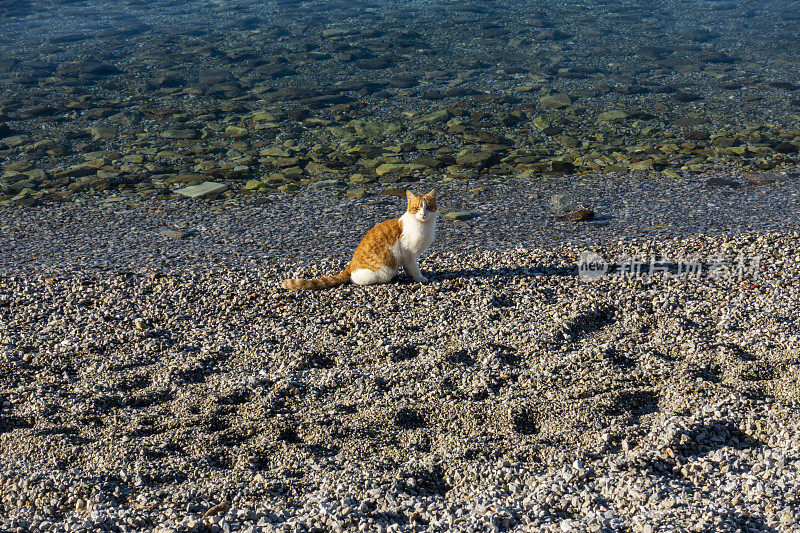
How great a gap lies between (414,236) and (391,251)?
273mm

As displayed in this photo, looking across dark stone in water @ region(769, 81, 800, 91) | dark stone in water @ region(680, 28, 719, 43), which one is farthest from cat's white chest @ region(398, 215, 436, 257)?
dark stone in water @ region(680, 28, 719, 43)

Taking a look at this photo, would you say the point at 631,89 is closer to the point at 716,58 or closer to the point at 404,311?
the point at 716,58

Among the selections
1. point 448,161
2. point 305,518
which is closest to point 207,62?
point 448,161

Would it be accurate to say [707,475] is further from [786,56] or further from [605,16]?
[605,16]

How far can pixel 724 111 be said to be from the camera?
1379 cm

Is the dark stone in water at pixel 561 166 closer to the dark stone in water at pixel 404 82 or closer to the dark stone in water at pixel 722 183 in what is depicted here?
the dark stone in water at pixel 722 183

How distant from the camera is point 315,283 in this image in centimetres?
656

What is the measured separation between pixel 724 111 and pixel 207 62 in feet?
39.3

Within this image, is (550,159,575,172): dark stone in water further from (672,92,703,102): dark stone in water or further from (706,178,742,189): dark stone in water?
(672,92,703,102): dark stone in water

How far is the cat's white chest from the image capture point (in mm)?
6336

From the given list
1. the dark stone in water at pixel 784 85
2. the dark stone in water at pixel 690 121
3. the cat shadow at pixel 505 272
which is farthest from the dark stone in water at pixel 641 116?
the cat shadow at pixel 505 272

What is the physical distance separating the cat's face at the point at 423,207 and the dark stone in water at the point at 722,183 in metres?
5.51

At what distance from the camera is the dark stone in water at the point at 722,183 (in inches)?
393

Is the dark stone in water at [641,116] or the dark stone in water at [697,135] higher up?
the dark stone in water at [641,116]
